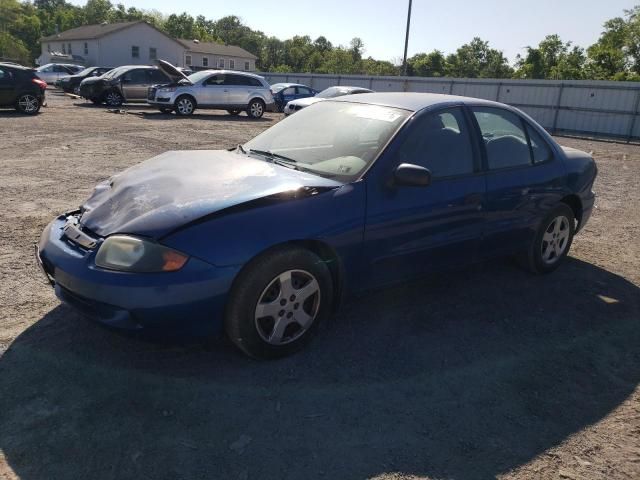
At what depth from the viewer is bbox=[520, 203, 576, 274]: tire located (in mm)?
4723

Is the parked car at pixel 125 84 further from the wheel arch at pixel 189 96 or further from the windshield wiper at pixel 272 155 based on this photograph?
the windshield wiper at pixel 272 155

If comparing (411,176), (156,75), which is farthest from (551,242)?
(156,75)

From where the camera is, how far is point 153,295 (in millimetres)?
2699

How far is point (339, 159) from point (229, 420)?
1.86 metres

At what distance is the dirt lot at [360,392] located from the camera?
240cm

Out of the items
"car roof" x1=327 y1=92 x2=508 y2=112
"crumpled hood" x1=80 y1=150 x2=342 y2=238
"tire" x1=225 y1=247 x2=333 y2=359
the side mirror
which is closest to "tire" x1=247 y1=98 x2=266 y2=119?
"car roof" x1=327 y1=92 x2=508 y2=112

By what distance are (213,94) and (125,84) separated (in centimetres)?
425

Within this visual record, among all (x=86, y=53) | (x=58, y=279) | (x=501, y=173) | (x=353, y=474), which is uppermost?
(x=86, y=53)

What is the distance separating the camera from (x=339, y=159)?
142 inches

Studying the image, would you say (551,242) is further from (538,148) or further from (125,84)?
(125,84)

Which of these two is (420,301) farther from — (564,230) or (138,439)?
(138,439)

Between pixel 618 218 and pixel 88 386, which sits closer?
pixel 88 386

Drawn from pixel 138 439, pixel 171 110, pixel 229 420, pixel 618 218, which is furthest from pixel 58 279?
pixel 171 110

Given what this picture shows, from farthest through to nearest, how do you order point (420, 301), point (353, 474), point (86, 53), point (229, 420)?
point (86, 53) → point (420, 301) → point (229, 420) → point (353, 474)
